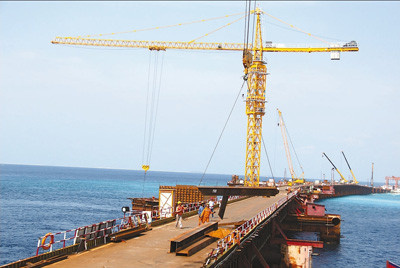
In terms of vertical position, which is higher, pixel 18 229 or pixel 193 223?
pixel 193 223

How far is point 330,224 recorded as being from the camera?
67.4 m

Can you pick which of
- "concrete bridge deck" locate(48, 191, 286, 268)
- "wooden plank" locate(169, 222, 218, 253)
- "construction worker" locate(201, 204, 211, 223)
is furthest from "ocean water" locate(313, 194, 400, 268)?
"concrete bridge deck" locate(48, 191, 286, 268)

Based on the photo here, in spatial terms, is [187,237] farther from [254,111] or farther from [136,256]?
[254,111]

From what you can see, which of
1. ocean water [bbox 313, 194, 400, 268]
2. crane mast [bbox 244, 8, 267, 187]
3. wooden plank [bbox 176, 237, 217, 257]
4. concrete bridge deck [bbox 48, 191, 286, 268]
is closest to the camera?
concrete bridge deck [bbox 48, 191, 286, 268]

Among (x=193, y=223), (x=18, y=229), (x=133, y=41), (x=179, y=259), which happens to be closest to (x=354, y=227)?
(x=193, y=223)

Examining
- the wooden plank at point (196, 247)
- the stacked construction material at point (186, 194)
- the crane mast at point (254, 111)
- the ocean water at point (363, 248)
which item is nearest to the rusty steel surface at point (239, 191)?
the wooden plank at point (196, 247)

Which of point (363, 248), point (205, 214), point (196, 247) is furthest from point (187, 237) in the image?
point (363, 248)

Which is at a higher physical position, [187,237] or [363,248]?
[187,237]

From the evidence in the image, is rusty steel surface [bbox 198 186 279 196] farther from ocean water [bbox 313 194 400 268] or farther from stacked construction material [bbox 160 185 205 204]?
stacked construction material [bbox 160 185 205 204]

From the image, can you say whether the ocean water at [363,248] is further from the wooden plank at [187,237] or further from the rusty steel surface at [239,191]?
the wooden plank at [187,237]

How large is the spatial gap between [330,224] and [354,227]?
91.0ft

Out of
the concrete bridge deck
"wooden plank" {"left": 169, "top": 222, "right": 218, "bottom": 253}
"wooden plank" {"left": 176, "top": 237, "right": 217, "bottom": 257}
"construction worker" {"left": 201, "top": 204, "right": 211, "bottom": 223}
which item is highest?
"construction worker" {"left": 201, "top": 204, "right": 211, "bottom": 223}

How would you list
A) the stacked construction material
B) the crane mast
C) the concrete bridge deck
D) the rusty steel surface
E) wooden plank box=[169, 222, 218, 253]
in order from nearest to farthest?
the concrete bridge deck → wooden plank box=[169, 222, 218, 253] → the rusty steel surface → the stacked construction material → the crane mast

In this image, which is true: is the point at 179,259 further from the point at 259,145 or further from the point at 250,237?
the point at 259,145
